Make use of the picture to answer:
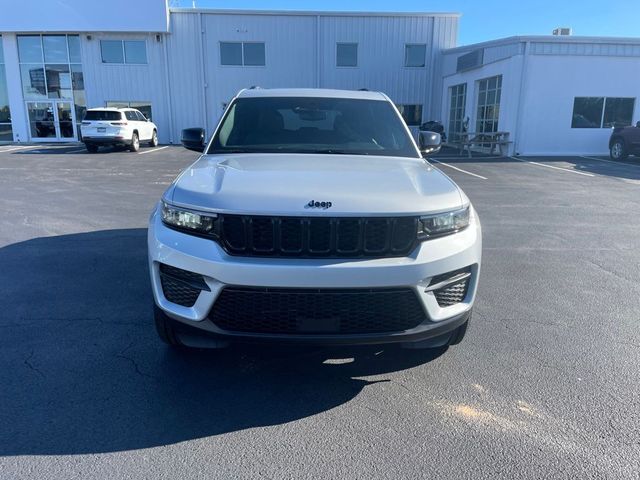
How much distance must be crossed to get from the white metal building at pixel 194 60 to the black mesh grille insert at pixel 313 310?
22.8m

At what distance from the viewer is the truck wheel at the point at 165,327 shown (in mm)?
2943

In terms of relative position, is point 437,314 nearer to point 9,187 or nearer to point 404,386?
point 404,386

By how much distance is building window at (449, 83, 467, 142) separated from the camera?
24.8m

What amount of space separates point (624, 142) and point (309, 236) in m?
19.0

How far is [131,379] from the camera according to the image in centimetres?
316

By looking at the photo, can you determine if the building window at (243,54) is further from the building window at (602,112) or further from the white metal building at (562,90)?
the building window at (602,112)

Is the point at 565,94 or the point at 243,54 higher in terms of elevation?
the point at 243,54

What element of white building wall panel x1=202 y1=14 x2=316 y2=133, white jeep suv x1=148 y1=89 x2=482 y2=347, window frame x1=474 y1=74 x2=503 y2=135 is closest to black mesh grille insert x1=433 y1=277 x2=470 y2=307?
white jeep suv x1=148 y1=89 x2=482 y2=347

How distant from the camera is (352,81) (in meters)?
27.1

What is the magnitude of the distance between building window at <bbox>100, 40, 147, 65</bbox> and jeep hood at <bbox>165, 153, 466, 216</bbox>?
84.5ft

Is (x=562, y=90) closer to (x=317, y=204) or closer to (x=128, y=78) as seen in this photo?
(x=317, y=204)

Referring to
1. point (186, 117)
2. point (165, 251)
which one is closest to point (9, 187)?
point (165, 251)

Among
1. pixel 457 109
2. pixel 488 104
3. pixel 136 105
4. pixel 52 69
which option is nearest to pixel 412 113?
pixel 457 109

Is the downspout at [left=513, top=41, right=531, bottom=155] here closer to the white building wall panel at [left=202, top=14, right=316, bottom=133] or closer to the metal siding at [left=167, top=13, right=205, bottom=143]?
the white building wall panel at [left=202, top=14, right=316, bottom=133]
